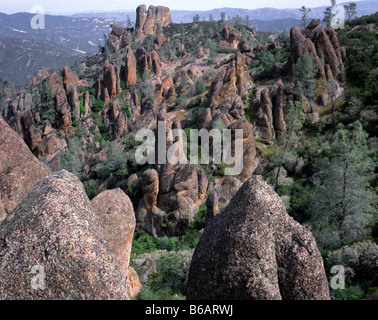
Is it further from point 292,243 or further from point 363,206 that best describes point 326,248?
point 292,243

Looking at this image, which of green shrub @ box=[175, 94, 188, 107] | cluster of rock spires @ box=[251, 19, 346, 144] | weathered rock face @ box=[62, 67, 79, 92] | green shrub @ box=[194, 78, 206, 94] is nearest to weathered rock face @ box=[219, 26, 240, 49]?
green shrub @ box=[194, 78, 206, 94]

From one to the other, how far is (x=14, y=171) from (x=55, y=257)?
660cm

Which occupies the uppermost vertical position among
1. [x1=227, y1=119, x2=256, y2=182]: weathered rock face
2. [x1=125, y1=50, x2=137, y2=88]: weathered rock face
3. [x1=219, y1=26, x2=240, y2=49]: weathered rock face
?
[x1=219, y1=26, x2=240, y2=49]: weathered rock face

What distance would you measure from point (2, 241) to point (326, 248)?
19583mm

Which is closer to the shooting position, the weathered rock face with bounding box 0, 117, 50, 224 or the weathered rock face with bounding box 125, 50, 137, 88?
the weathered rock face with bounding box 0, 117, 50, 224

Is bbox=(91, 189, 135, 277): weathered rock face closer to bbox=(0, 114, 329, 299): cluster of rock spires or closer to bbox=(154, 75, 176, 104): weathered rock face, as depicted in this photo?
bbox=(0, 114, 329, 299): cluster of rock spires

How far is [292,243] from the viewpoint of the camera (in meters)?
7.32

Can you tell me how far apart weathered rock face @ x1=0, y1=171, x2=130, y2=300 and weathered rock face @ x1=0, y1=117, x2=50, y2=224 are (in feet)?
16.3

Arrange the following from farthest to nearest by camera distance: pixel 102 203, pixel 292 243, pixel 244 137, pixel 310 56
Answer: pixel 310 56
pixel 244 137
pixel 102 203
pixel 292 243

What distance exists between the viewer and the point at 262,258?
23.7 ft

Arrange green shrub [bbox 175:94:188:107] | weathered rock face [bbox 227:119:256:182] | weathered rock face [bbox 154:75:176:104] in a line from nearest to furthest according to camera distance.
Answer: weathered rock face [bbox 227:119:256:182] < green shrub [bbox 175:94:188:107] < weathered rock face [bbox 154:75:176:104]

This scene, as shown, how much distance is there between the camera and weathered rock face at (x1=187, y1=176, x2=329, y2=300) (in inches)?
283

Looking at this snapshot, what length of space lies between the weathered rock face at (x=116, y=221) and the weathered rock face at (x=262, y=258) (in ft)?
17.2
